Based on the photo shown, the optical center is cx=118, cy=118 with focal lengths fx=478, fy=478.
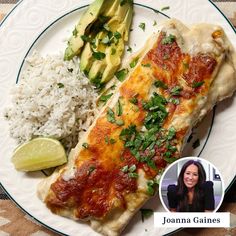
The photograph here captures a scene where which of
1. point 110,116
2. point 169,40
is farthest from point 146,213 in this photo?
point 169,40

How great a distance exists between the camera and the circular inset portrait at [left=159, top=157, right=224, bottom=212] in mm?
2684

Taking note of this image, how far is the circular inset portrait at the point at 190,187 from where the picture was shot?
8.80 ft

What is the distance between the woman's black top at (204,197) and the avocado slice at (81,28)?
3.40ft

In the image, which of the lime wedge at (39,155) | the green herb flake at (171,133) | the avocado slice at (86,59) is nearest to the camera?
the green herb flake at (171,133)

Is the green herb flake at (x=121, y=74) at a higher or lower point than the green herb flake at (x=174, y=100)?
higher

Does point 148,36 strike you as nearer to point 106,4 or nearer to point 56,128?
point 106,4

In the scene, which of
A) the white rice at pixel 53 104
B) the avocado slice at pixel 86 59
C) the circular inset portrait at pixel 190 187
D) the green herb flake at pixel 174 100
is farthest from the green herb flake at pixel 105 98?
the circular inset portrait at pixel 190 187

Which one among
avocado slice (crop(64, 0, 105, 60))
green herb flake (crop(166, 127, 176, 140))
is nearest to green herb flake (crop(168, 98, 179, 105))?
green herb flake (crop(166, 127, 176, 140))

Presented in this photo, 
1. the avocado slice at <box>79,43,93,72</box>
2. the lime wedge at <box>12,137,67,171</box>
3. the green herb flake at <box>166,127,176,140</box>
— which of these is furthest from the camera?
the avocado slice at <box>79,43,93,72</box>

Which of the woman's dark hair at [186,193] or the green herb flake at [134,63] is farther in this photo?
the green herb flake at [134,63]

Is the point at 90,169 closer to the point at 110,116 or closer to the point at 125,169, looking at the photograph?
the point at 125,169

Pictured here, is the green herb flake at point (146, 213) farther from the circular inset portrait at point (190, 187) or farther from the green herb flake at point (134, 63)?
the green herb flake at point (134, 63)

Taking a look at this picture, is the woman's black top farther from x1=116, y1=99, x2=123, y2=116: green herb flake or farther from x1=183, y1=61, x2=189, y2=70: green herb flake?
x1=183, y1=61, x2=189, y2=70: green herb flake

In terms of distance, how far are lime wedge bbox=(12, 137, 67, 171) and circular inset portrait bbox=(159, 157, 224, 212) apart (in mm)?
642
